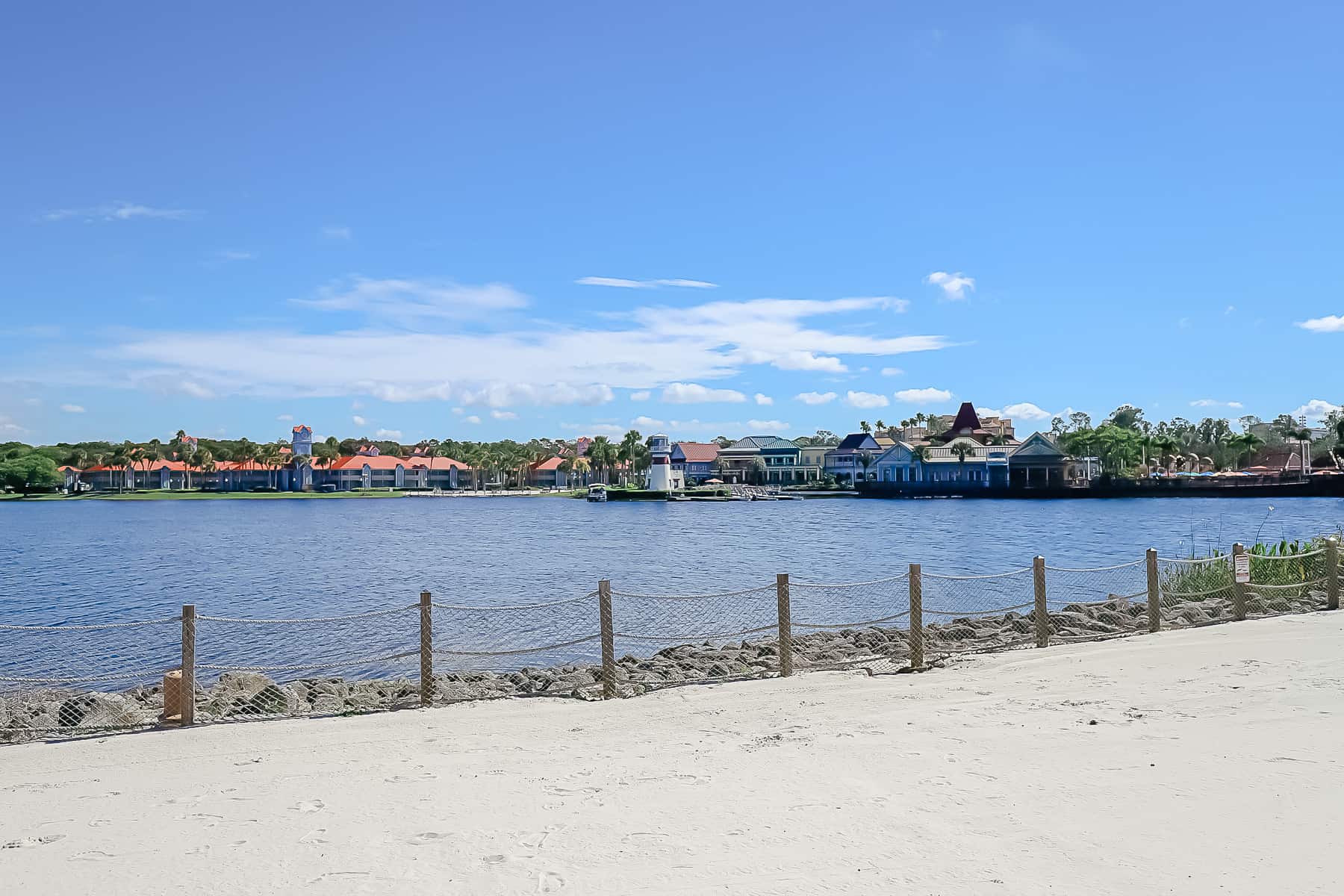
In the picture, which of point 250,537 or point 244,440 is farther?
point 244,440

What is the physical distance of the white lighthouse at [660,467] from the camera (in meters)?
150

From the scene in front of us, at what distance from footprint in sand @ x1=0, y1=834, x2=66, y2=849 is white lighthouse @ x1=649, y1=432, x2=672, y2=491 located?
141 metres

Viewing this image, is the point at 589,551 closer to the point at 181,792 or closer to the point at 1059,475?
the point at 181,792

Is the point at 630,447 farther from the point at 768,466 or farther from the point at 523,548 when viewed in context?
the point at 523,548

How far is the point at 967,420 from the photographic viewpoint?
176 m

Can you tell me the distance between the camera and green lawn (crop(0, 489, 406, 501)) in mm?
167875

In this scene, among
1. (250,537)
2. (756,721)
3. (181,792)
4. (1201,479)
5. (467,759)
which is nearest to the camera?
(181,792)

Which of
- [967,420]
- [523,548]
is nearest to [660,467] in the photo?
[967,420]

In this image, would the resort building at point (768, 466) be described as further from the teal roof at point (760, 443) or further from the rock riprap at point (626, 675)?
the rock riprap at point (626, 675)

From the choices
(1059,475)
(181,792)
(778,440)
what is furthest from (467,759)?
(778,440)

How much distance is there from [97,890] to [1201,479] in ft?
469

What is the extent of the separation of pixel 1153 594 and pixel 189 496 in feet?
578

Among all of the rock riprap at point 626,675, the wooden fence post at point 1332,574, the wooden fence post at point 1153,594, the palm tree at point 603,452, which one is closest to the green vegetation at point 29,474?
the palm tree at point 603,452

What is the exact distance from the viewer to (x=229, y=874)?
20.9 ft
